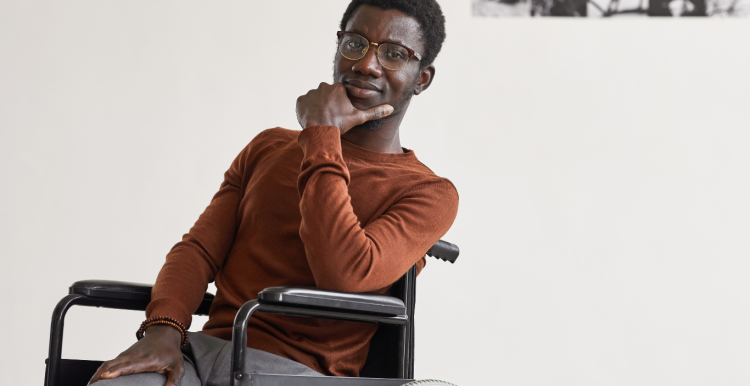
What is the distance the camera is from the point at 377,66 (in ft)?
4.97

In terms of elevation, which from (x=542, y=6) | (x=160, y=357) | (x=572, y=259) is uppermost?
(x=542, y=6)

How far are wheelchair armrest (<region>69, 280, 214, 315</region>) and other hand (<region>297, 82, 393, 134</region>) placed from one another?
1.47 ft

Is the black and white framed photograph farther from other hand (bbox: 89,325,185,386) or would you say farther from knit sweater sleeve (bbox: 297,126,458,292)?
other hand (bbox: 89,325,185,386)

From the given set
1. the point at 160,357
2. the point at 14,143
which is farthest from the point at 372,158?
the point at 14,143

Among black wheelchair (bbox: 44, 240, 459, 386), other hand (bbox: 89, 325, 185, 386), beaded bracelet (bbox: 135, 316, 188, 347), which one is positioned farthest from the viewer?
beaded bracelet (bbox: 135, 316, 188, 347)

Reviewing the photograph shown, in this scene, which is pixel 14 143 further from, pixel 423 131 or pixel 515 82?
pixel 515 82

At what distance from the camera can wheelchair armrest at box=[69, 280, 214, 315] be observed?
4.57ft

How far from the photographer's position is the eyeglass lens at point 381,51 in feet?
5.00

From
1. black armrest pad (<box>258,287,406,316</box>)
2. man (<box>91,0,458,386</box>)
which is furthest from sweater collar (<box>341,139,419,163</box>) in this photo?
black armrest pad (<box>258,287,406,316</box>)

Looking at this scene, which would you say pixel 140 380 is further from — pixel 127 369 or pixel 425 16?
pixel 425 16

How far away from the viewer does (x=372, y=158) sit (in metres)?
1.58

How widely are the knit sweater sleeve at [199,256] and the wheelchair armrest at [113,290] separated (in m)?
0.03

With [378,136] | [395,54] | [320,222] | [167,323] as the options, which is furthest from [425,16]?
[167,323]

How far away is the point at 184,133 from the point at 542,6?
153 centimetres
